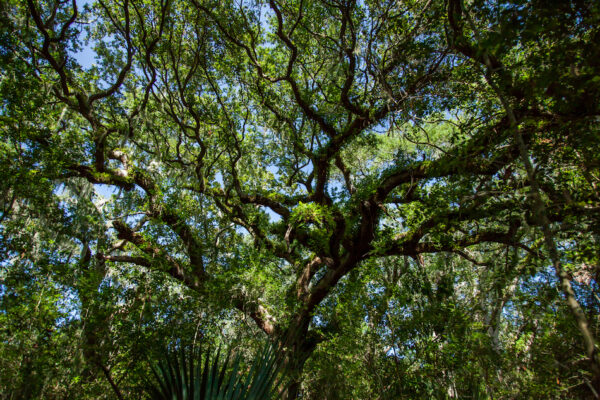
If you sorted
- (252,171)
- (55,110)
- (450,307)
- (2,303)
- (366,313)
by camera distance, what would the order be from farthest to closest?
(252,171)
(55,110)
(366,313)
(450,307)
(2,303)

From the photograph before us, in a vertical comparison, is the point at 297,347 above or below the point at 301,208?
below

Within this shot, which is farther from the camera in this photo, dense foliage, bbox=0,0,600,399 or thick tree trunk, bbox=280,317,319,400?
thick tree trunk, bbox=280,317,319,400

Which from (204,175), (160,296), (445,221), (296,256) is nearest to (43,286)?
(160,296)

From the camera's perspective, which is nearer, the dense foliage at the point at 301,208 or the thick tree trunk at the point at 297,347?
the dense foliage at the point at 301,208

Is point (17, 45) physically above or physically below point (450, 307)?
above

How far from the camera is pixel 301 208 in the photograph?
19.2 feet

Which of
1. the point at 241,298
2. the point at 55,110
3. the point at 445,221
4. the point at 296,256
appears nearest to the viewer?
the point at 445,221

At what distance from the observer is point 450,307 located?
479cm

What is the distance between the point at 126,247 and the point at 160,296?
9.37 feet

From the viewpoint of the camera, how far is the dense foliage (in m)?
3.48

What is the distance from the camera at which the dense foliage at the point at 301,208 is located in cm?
348

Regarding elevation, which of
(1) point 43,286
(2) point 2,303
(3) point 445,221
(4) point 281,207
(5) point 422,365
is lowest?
(5) point 422,365

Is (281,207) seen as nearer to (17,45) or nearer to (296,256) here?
(296,256)

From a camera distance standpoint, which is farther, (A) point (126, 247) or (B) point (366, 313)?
(A) point (126, 247)
